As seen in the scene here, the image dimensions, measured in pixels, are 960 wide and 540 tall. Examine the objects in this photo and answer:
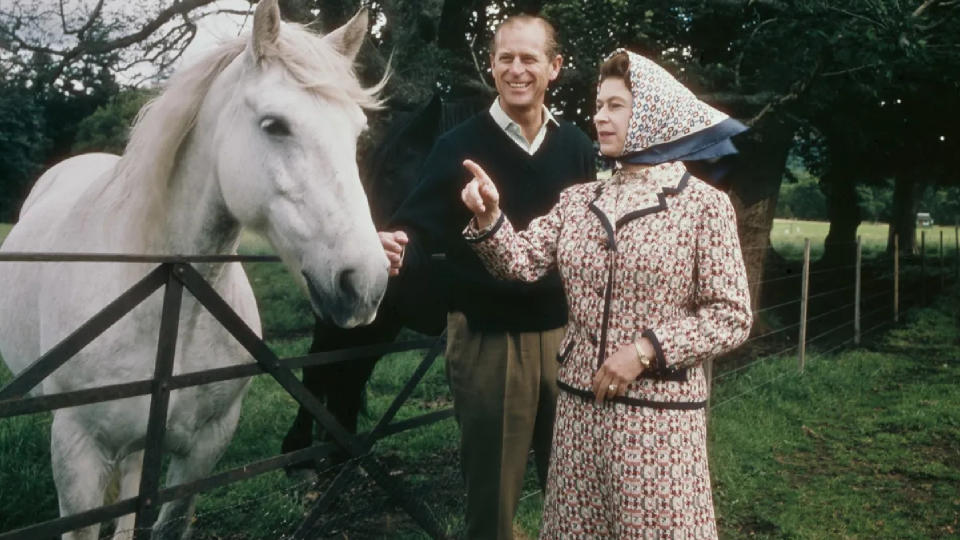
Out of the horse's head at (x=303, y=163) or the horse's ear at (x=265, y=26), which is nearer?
the horse's head at (x=303, y=163)

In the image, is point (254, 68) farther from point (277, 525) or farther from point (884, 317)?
point (884, 317)

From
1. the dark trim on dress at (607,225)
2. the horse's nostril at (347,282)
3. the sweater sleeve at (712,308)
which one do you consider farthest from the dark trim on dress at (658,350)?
the horse's nostril at (347,282)

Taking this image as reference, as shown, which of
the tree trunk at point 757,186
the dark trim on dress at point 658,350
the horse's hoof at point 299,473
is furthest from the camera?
the tree trunk at point 757,186

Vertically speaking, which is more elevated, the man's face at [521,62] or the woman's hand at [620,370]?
the man's face at [521,62]

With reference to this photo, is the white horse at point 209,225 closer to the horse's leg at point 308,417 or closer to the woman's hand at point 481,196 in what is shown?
the woman's hand at point 481,196

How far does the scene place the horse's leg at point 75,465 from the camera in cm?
246

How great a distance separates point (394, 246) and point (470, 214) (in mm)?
348

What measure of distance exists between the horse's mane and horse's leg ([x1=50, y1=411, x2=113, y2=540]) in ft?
2.57

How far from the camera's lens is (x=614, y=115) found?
6.56 feet

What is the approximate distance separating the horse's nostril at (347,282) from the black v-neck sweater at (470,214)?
1.46ft

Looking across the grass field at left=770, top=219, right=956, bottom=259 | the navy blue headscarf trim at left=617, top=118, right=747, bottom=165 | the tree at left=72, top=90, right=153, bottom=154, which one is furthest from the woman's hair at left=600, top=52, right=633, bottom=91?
the grass field at left=770, top=219, right=956, bottom=259

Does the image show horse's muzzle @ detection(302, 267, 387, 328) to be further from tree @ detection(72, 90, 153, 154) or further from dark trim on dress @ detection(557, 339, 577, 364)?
tree @ detection(72, 90, 153, 154)

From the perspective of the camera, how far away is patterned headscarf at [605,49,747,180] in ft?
6.26

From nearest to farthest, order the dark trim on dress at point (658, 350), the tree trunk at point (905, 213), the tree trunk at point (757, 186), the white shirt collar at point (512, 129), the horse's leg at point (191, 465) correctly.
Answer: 1. the dark trim on dress at point (658, 350)
2. the white shirt collar at point (512, 129)
3. the horse's leg at point (191, 465)
4. the tree trunk at point (757, 186)
5. the tree trunk at point (905, 213)
